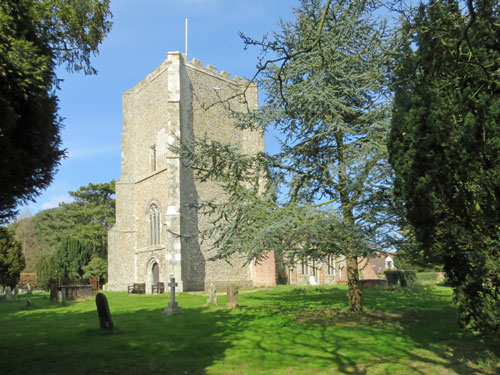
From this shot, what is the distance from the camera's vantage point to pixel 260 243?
9.40m

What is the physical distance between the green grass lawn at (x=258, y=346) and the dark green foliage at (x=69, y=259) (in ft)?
70.7

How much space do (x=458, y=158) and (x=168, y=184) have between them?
767 inches

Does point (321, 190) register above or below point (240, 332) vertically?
above

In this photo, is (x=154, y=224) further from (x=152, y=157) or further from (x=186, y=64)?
(x=186, y=64)

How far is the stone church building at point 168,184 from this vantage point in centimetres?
2306

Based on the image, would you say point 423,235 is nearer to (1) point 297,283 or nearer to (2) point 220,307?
(2) point 220,307

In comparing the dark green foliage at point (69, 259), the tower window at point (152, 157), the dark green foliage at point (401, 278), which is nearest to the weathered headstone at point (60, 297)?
the tower window at point (152, 157)

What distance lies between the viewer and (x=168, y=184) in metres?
23.0

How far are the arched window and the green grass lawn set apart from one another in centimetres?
1453

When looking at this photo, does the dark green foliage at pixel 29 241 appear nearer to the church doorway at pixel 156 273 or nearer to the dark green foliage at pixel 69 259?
the dark green foliage at pixel 69 259

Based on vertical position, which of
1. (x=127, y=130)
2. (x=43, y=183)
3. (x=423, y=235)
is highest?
(x=127, y=130)

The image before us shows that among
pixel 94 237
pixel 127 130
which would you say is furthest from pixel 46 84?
pixel 94 237

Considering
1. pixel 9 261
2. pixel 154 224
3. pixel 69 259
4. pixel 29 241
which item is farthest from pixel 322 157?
pixel 29 241

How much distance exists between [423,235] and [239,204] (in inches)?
222
